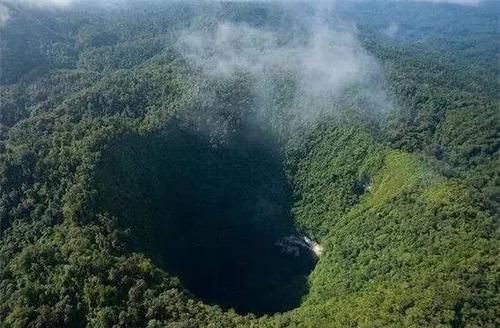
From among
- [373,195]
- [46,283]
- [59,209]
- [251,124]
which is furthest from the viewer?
[251,124]

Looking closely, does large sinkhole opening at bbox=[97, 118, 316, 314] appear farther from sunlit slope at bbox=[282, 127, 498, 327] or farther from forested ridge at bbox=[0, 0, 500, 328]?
sunlit slope at bbox=[282, 127, 498, 327]

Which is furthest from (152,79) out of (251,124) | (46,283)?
(46,283)

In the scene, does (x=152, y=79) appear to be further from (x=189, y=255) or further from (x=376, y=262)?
(x=376, y=262)

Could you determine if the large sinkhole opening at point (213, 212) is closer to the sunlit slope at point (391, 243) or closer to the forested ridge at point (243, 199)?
the forested ridge at point (243, 199)

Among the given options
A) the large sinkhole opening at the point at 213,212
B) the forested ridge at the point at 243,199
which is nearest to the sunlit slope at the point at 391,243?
the forested ridge at the point at 243,199

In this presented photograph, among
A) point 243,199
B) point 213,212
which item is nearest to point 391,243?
point 243,199

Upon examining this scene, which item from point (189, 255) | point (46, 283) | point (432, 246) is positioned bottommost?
point (189, 255)

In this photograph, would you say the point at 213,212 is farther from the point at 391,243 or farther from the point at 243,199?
the point at 391,243
